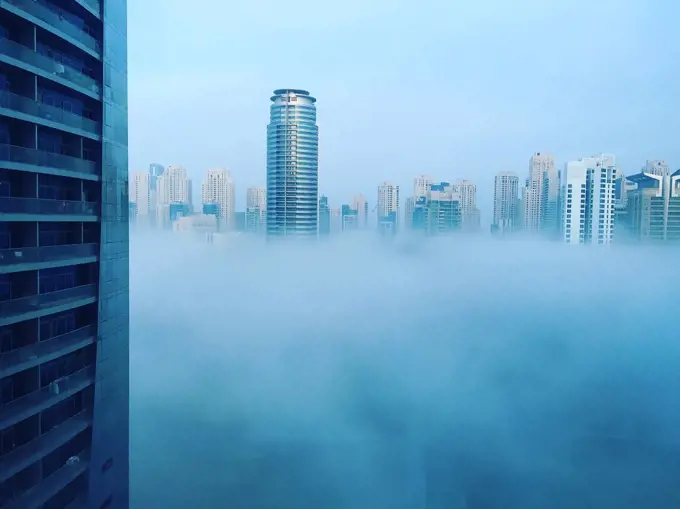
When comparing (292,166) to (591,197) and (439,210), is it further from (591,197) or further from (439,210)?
(591,197)

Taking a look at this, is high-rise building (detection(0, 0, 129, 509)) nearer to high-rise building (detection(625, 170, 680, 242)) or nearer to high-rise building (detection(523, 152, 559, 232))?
high-rise building (detection(523, 152, 559, 232))

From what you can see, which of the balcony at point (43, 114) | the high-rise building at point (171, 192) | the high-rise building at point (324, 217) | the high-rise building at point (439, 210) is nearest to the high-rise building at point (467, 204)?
the high-rise building at point (439, 210)

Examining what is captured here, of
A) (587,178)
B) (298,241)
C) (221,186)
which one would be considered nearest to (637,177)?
(587,178)

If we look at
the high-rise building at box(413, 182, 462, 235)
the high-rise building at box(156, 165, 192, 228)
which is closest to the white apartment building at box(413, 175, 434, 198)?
the high-rise building at box(413, 182, 462, 235)

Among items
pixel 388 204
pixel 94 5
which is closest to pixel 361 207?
pixel 388 204

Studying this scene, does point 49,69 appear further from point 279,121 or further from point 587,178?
point 587,178
